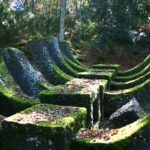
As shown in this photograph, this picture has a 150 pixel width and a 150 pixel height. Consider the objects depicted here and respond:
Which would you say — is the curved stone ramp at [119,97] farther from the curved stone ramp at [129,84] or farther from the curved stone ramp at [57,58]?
the curved stone ramp at [57,58]

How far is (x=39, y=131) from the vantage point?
3.54 metres

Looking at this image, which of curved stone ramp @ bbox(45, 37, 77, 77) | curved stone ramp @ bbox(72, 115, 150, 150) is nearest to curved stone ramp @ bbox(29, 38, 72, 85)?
curved stone ramp @ bbox(45, 37, 77, 77)

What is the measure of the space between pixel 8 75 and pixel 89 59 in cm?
1206

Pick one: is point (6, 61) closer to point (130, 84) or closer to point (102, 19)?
point (130, 84)

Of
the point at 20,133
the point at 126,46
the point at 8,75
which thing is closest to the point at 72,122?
the point at 20,133

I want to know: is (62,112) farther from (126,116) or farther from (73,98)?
(126,116)

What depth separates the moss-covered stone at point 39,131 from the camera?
351 centimetres

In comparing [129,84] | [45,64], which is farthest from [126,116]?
[45,64]

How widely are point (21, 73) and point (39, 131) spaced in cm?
404

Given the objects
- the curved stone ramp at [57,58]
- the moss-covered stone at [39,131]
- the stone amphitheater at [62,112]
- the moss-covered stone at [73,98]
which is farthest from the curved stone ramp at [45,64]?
the moss-covered stone at [39,131]

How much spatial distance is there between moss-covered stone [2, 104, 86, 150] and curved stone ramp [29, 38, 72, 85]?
4.72 m

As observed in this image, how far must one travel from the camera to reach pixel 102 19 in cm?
1850

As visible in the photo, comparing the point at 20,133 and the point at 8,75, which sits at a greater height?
the point at 8,75

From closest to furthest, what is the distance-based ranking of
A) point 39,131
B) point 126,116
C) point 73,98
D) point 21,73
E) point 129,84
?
point 39,131 < point 73,98 < point 126,116 < point 21,73 < point 129,84
